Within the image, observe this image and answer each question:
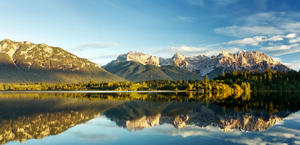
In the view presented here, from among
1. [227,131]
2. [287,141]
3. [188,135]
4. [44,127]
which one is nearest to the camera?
[287,141]

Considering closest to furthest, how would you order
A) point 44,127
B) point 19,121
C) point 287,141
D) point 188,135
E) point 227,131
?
point 287,141 < point 188,135 < point 227,131 < point 44,127 < point 19,121

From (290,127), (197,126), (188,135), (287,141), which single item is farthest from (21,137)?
(290,127)

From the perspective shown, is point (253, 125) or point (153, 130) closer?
point (153, 130)

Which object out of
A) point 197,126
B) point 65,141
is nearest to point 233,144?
point 197,126

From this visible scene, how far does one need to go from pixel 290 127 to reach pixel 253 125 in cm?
693

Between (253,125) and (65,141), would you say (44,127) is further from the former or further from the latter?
(253,125)

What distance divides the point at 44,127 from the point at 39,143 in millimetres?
11447

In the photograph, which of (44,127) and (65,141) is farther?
(44,127)

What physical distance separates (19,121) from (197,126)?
119 ft

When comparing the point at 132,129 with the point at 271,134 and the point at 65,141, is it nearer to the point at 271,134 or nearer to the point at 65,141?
the point at 65,141

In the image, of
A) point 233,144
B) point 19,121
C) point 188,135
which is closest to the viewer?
point 233,144

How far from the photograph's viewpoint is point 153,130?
43281 millimetres

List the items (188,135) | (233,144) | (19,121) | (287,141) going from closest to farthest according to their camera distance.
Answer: (233,144) < (287,141) < (188,135) < (19,121)

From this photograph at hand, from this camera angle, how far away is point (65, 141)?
34.9 m
